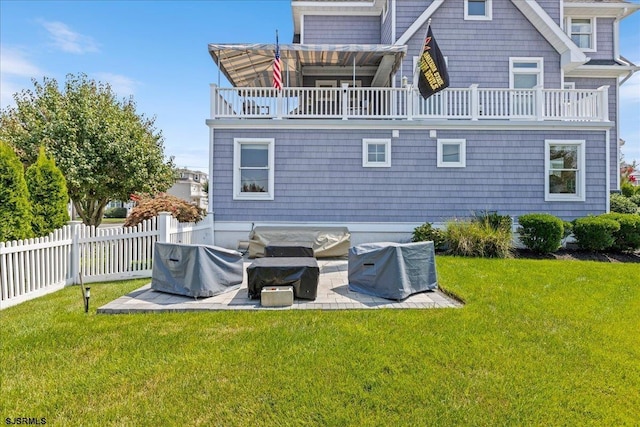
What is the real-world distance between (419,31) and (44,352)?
14122mm

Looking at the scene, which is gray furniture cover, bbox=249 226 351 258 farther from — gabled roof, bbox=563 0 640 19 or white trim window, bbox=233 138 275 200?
gabled roof, bbox=563 0 640 19

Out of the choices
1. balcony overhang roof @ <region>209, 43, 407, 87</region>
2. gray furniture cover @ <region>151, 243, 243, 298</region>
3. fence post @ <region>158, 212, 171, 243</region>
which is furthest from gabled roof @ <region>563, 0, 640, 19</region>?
fence post @ <region>158, 212, 171, 243</region>

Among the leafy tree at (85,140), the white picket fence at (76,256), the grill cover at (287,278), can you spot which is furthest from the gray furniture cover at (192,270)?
the leafy tree at (85,140)

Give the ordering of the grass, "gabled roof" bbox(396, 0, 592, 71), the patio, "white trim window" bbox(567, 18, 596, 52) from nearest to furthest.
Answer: the grass, the patio, "gabled roof" bbox(396, 0, 592, 71), "white trim window" bbox(567, 18, 596, 52)

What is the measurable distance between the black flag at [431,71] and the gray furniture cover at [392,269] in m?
5.69

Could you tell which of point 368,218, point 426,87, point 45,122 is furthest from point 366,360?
point 45,122

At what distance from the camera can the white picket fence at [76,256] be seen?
533cm

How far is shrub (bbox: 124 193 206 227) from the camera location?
885 centimetres

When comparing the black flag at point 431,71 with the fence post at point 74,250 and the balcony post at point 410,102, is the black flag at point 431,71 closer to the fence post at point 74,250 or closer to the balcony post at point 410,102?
the balcony post at point 410,102

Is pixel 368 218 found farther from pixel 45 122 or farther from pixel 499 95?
pixel 45 122

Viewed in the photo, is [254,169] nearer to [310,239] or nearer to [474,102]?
[310,239]

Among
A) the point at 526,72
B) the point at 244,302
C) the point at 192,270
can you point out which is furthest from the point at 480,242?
the point at 526,72

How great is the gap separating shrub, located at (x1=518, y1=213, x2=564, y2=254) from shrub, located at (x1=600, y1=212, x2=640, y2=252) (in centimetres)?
180

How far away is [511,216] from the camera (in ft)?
34.0
